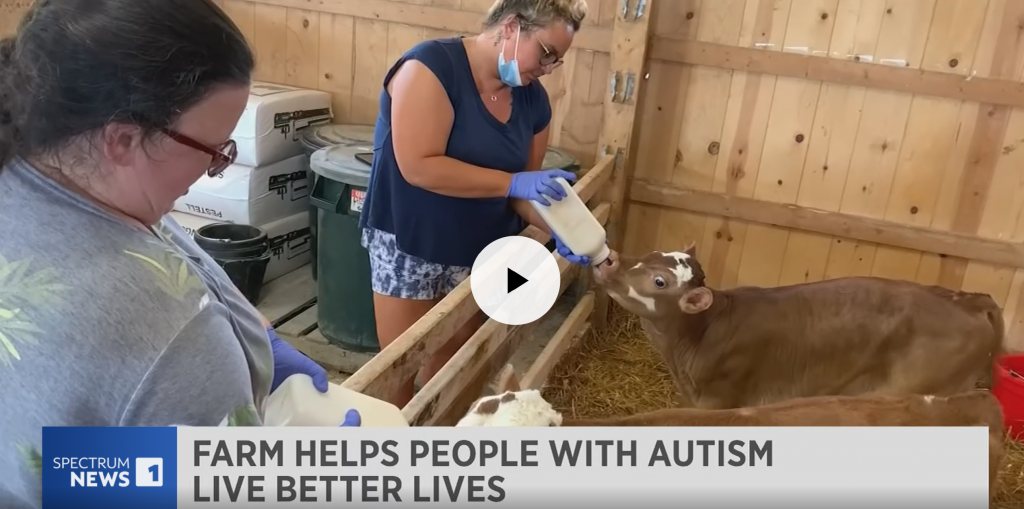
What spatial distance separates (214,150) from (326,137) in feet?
9.84

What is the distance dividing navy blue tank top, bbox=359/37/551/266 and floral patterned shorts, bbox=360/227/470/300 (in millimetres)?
31

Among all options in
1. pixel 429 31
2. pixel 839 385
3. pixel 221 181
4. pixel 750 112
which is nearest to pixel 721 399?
pixel 839 385

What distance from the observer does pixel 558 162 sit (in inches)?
146

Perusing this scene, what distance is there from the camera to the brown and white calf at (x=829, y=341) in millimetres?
2879

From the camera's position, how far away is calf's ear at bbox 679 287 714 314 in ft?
8.79

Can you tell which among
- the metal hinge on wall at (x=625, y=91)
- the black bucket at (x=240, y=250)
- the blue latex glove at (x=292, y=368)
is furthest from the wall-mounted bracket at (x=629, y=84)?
the blue latex glove at (x=292, y=368)

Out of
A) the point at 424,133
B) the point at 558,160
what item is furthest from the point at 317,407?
the point at 558,160

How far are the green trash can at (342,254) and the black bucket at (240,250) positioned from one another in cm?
31

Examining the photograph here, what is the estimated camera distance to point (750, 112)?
12.4 feet

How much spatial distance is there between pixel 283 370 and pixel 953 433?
5.14ft

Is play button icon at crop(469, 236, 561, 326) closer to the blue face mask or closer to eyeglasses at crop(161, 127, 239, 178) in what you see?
the blue face mask

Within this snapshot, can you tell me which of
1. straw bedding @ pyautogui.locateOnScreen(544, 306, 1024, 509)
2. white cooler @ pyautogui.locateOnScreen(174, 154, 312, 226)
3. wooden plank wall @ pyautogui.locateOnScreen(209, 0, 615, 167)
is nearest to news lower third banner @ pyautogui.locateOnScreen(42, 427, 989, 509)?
straw bedding @ pyautogui.locateOnScreen(544, 306, 1024, 509)

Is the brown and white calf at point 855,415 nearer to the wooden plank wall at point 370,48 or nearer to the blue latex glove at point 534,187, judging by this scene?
the blue latex glove at point 534,187

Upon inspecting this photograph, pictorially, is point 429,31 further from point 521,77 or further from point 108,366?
point 108,366
